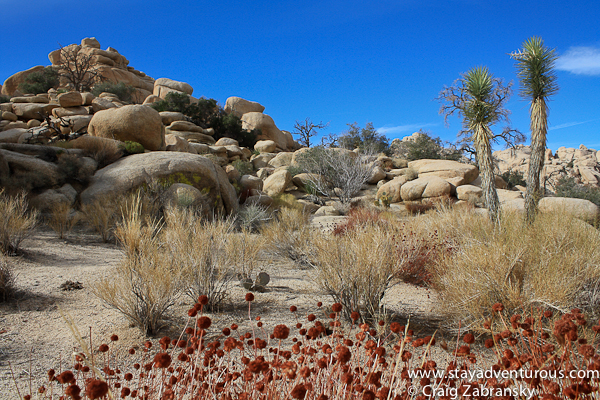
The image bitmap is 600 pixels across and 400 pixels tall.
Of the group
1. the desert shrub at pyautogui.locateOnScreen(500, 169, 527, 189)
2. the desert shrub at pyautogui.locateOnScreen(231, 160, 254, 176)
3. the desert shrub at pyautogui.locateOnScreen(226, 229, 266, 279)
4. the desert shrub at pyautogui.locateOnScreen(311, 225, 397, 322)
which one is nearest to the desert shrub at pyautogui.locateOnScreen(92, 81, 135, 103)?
the desert shrub at pyautogui.locateOnScreen(231, 160, 254, 176)

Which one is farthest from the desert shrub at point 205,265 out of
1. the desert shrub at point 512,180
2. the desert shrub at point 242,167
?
the desert shrub at point 512,180

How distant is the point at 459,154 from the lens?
1118 inches

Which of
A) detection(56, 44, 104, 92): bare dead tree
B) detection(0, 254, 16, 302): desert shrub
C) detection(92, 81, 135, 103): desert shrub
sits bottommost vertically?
detection(0, 254, 16, 302): desert shrub

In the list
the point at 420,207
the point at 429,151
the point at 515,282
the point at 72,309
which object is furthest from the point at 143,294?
the point at 429,151

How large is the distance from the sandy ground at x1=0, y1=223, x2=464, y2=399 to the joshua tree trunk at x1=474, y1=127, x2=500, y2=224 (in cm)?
580

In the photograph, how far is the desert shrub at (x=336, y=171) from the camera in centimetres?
2122

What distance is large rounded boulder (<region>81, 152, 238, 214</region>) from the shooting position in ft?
37.9

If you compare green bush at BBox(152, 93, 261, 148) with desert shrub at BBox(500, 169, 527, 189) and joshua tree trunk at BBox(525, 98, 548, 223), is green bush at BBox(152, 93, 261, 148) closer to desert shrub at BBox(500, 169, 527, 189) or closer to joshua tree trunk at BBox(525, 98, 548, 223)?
desert shrub at BBox(500, 169, 527, 189)

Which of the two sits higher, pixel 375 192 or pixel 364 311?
pixel 375 192

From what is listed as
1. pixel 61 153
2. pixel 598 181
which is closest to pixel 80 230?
pixel 61 153

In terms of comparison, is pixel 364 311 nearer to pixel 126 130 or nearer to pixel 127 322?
pixel 127 322

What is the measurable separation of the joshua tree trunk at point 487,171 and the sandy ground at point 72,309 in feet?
19.0

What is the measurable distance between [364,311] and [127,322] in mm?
2628

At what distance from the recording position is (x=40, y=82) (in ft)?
114
